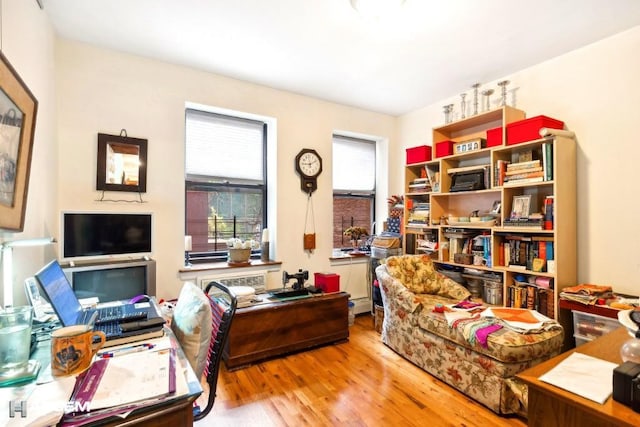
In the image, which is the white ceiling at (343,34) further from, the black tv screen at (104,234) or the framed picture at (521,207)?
the black tv screen at (104,234)

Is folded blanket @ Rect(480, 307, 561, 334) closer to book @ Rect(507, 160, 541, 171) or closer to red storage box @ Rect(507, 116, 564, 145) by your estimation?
book @ Rect(507, 160, 541, 171)

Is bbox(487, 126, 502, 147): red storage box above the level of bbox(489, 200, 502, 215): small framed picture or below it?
above

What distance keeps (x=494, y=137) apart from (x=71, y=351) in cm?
323

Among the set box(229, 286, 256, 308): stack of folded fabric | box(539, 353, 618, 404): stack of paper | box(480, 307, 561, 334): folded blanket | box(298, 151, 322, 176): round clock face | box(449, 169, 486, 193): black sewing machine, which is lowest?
box(480, 307, 561, 334): folded blanket

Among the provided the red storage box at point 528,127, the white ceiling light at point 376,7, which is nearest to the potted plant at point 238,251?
the white ceiling light at point 376,7

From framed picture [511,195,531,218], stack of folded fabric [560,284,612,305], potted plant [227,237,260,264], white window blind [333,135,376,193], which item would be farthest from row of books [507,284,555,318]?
potted plant [227,237,260,264]

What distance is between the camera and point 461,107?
3.38 m

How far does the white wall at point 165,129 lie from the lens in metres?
2.43

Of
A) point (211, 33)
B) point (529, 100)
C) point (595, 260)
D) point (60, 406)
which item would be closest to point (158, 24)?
point (211, 33)

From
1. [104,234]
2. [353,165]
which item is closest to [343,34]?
[353,165]

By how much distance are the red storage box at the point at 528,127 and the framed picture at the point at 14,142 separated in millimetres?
3193

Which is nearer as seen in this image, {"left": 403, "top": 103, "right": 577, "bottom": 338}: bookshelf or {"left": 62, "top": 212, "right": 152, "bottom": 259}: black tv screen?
{"left": 62, "top": 212, "right": 152, "bottom": 259}: black tv screen

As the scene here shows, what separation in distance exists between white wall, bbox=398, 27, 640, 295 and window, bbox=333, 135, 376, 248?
205 centimetres

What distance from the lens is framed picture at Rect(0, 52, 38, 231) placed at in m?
1.12
